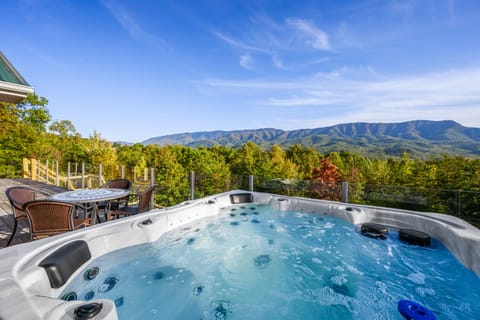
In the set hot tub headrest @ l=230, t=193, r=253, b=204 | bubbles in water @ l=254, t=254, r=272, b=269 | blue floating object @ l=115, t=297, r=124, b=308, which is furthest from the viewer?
hot tub headrest @ l=230, t=193, r=253, b=204

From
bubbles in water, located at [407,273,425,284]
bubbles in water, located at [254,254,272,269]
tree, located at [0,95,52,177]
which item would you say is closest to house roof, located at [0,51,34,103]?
bubbles in water, located at [254,254,272,269]

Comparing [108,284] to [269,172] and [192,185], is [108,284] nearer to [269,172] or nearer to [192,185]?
[192,185]

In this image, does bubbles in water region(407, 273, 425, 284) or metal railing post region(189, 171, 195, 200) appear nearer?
bubbles in water region(407, 273, 425, 284)

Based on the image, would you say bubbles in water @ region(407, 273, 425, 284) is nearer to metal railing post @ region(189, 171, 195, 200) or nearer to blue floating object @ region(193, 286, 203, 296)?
blue floating object @ region(193, 286, 203, 296)

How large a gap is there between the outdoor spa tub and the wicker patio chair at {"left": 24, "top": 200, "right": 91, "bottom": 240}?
30cm

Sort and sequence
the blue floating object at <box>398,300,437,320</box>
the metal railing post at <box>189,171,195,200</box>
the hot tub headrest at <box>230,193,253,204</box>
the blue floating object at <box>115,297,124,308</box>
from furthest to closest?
1. the metal railing post at <box>189,171,195,200</box>
2. the hot tub headrest at <box>230,193,253,204</box>
3. the blue floating object at <box>115,297,124,308</box>
4. the blue floating object at <box>398,300,437,320</box>

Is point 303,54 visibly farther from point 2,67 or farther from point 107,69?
point 2,67

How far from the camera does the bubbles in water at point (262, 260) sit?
251 cm

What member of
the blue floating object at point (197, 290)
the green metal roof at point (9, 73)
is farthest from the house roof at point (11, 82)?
Answer: the blue floating object at point (197, 290)

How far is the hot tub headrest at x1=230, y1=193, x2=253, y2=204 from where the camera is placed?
473cm

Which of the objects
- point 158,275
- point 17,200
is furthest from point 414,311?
point 17,200

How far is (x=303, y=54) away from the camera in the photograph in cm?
888

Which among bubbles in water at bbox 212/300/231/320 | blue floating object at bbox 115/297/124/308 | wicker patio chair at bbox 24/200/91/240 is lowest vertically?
bubbles in water at bbox 212/300/231/320

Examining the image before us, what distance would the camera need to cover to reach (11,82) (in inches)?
112
